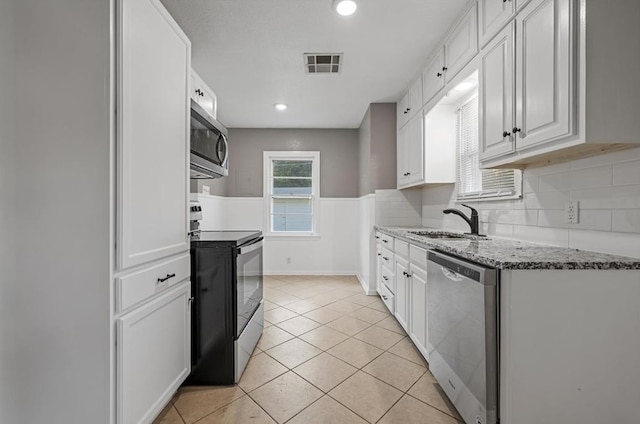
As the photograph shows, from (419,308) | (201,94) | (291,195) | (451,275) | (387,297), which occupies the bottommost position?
(387,297)

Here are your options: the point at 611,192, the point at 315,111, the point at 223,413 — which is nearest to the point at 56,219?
the point at 223,413

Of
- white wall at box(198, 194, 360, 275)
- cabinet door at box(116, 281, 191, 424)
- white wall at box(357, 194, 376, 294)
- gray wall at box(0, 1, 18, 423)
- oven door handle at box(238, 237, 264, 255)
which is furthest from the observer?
white wall at box(198, 194, 360, 275)

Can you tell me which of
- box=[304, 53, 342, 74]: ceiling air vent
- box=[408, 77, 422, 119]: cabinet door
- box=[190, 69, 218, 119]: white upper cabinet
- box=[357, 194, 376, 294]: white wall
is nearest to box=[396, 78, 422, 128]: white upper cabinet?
box=[408, 77, 422, 119]: cabinet door

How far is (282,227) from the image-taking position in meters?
5.16

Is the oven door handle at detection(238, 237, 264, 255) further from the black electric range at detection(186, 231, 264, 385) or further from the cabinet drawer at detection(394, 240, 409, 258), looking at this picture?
the cabinet drawer at detection(394, 240, 409, 258)

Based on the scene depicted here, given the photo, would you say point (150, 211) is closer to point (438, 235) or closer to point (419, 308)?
point (419, 308)

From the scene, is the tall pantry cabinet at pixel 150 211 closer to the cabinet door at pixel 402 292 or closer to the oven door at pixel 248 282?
the oven door at pixel 248 282

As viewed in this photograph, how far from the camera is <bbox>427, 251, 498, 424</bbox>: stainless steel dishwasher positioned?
1.28 metres

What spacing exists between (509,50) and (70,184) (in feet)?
7.22

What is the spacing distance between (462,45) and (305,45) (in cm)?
124

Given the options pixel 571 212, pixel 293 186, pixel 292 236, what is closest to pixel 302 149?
pixel 293 186

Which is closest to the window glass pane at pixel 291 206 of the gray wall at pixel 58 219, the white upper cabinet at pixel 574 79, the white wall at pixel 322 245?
the white wall at pixel 322 245

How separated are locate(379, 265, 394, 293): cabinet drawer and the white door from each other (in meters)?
0.63

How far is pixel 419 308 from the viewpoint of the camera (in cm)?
221
